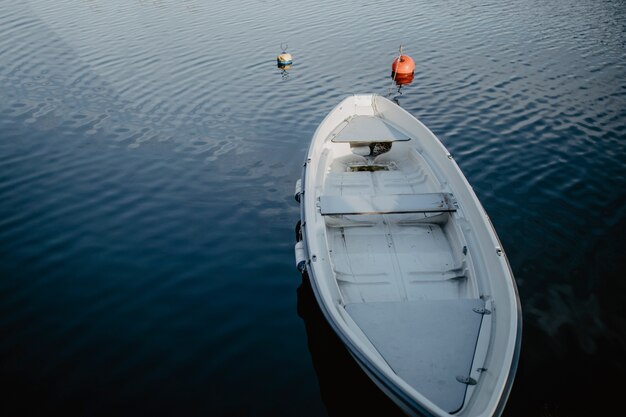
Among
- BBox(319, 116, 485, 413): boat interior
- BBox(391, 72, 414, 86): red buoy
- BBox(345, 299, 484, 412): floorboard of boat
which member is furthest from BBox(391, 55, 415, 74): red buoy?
BBox(345, 299, 484, 412): floorboard of boat

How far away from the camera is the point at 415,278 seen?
7.22m

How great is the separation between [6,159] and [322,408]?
13161 mm

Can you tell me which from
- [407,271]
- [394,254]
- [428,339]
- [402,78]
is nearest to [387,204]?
[394,254]

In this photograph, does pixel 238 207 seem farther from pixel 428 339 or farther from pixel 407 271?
pixel 428 339

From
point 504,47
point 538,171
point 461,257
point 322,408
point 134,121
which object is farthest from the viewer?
point 504,47

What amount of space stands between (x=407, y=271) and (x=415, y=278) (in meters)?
0.21

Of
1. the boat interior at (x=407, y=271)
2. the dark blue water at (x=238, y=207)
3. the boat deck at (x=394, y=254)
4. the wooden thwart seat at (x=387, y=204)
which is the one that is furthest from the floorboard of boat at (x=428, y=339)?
the wooden thwart seat at (x=387, y=204)

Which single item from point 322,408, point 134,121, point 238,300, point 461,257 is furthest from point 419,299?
point 134,121

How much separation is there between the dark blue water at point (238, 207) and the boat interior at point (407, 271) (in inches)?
52.6

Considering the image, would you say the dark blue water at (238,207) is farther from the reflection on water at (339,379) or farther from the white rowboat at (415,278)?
the white rowboat at (415,278)

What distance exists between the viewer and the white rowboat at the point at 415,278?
5.19 metres

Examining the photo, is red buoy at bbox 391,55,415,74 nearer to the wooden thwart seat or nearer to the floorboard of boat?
the wooden thwart seat

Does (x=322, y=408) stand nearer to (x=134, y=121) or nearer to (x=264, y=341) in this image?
(x=264, y=341)

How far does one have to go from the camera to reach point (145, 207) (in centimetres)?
1101
